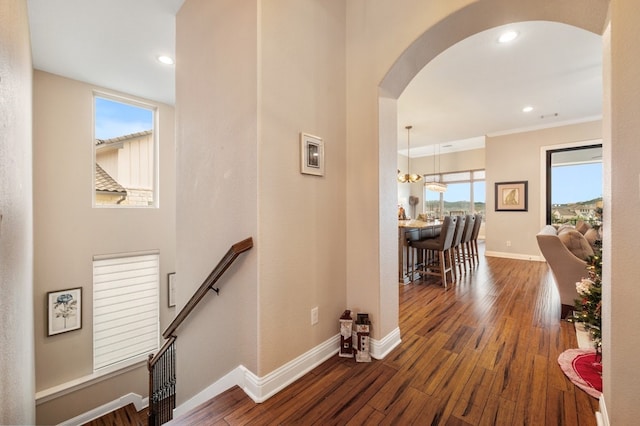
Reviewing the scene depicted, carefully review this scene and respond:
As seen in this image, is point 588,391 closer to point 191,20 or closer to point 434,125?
point 191,20

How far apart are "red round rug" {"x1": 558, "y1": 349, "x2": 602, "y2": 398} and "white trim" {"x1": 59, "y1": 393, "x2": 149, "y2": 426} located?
5577 millimetres

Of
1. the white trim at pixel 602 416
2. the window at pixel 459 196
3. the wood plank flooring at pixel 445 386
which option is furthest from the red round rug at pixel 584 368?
the window at pixel 459 196

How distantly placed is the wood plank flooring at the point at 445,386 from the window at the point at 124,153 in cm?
405

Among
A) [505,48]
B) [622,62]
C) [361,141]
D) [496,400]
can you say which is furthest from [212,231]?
[505,48]

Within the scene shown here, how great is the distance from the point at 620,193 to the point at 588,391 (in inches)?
52.5

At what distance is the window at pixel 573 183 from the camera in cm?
542

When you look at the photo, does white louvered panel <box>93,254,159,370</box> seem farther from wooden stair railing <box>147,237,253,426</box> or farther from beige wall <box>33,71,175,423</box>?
wooden stair railing <box>147,237,253,426</box>

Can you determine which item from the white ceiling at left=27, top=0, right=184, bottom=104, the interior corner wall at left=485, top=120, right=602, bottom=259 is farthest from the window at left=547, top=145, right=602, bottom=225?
the white ceiling at left=27, top=0, right=184, bottom=104

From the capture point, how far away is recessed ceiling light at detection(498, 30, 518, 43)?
276 cm

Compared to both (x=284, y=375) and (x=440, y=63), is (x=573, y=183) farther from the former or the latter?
(x=284, y=375)

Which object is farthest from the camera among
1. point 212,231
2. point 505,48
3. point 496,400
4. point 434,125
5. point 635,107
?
point 434,125

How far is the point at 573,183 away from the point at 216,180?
7.26 metres

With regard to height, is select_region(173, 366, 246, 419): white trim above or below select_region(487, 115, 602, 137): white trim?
below

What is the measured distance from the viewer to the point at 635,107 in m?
1.11
